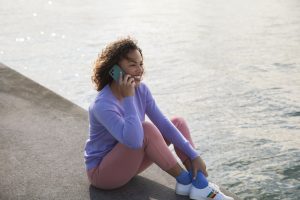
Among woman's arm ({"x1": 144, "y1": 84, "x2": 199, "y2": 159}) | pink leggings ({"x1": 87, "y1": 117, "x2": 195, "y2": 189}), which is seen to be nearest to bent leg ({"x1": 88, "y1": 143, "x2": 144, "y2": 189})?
pink leggings ({"x1": 87, "y1": 117, "x2": 195, "y2": 189})

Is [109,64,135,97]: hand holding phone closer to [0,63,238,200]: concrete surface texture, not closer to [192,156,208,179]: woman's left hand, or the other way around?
[192,156,208,179]: woman's left hand

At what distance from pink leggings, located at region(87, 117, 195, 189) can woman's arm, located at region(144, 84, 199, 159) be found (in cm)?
6

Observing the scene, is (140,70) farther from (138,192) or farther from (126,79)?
(138,192)

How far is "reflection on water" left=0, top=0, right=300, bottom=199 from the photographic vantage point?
572 centimetres

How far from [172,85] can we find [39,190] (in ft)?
15.9

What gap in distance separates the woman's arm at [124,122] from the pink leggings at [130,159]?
0.09m

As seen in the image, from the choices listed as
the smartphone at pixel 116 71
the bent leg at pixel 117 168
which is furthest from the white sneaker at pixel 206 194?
the smartphone at pixel 116 71

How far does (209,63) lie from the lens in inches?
384

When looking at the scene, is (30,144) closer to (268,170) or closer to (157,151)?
(157,151)

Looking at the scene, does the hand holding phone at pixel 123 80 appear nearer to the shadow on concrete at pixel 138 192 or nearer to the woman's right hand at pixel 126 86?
the woman's right hand at pixel 126 86

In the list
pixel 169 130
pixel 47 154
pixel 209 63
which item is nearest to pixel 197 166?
pixel 169 130

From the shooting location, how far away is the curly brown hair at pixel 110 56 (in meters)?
3.53

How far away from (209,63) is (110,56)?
20.9ft

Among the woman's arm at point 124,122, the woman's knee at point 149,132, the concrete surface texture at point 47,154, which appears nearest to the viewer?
the woman's arm at point 124,122
